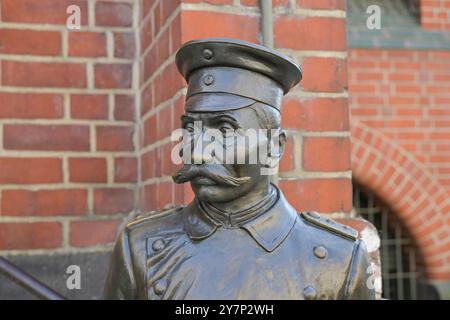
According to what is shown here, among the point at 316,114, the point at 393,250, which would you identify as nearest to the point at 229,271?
the point at 316,114

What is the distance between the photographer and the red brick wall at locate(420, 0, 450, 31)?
11.4ft

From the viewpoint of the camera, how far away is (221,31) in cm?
159

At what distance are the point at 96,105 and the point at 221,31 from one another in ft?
1.92

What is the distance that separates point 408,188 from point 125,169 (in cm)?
195

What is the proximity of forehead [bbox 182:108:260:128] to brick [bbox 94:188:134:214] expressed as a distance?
90cm

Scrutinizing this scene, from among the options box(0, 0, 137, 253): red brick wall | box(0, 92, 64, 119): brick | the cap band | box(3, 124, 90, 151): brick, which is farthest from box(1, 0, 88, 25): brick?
the cap band

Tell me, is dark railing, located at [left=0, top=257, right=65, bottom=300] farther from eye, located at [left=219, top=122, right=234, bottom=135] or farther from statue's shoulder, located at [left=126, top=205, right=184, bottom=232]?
eye, located at [left=219, top=122, right=234, bottom=135]

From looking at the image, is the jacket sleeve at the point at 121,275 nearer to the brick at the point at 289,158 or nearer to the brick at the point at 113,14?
the brick at the point at 289,158

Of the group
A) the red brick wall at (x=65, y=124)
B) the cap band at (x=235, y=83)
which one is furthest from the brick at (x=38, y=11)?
the cap band at (x=235, y=83)

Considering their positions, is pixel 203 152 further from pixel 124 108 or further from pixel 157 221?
pixel 124 108

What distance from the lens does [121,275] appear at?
123 cm

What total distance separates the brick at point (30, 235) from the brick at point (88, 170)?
17 cm

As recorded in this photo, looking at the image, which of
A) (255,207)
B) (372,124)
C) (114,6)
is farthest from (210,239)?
(372,124)

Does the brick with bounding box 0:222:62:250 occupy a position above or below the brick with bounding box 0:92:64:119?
below
